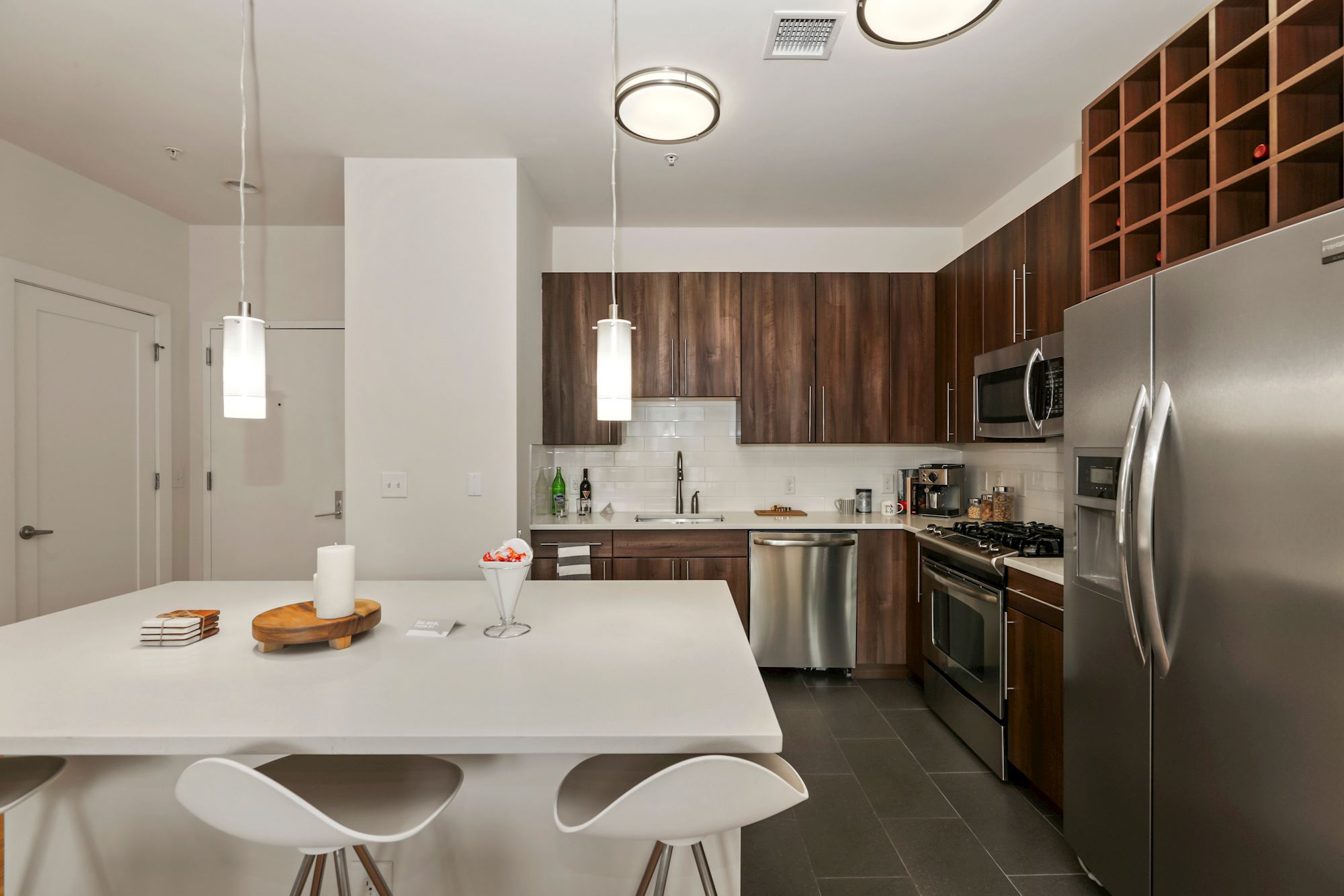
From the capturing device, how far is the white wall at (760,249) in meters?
4.18

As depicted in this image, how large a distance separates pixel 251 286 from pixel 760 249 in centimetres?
314

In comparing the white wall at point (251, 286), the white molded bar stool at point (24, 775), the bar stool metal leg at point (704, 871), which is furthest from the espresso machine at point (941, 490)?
the white molded bar stool at point (24, 775)

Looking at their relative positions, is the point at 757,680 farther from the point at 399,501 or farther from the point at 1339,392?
the point at 399,501

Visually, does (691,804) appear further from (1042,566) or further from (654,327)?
(654,327)

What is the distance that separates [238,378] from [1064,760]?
2743 mm

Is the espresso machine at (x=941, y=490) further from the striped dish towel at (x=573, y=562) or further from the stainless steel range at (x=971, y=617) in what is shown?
the striped dish towel at (x=573, y=562)

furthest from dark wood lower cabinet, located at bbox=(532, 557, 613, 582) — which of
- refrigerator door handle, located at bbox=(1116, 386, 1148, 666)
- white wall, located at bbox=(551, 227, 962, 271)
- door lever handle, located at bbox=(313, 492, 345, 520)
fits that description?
refrigerator door handle, located at bbox=(1116, 386, 1148, 666)

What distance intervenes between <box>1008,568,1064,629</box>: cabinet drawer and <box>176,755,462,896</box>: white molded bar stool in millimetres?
1980

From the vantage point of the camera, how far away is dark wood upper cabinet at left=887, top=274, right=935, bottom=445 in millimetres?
3955

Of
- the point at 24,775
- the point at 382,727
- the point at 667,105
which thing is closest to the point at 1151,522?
the point at 382,727

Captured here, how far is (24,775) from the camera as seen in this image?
4.50ft

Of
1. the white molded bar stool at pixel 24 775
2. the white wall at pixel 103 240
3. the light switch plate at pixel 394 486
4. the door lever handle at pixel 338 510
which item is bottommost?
the white molded bar stool at pixel 24 775

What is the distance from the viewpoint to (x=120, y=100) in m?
2.55

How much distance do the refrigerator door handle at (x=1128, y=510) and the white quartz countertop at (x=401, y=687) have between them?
1027mm
